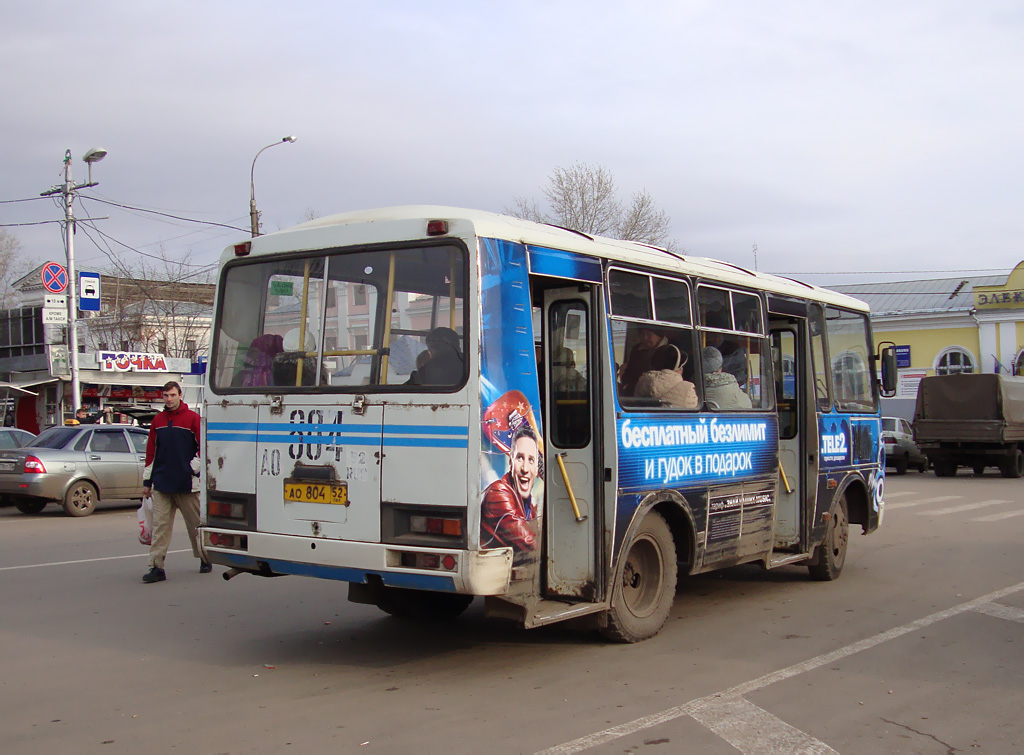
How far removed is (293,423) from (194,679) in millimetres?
1745

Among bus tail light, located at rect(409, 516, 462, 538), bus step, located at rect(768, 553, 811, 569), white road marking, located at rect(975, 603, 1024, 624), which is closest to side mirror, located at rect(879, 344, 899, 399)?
bus step, located at rect(768, 553, 811, 569)

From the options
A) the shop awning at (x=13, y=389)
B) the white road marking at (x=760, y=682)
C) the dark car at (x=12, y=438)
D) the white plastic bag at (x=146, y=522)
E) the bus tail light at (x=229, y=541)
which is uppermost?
the shop awning at (x=13, y=389)

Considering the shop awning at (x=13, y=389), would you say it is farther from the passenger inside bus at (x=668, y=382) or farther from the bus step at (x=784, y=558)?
the passenger inside bus at (x=668, y=382)

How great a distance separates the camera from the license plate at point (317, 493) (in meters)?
6.06

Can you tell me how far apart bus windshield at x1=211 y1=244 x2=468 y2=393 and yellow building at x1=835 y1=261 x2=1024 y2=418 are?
117 feet

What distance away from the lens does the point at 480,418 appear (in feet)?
18.6

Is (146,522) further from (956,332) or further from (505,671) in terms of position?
(956,332)

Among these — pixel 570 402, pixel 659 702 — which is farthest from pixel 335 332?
pixel 659 702

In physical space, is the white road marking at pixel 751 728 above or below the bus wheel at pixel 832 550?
below

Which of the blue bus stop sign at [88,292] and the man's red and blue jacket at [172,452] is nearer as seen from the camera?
the man's red and blue jacket at [172,452]

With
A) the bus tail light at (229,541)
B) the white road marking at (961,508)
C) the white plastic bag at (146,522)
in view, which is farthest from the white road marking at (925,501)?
the bus tail light at (229,541)

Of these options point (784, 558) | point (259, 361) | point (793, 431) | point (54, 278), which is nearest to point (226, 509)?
point (259, 361)

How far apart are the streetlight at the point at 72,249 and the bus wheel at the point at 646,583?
70.5 feet

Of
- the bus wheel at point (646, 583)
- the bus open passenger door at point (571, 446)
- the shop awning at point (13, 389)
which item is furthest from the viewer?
the shop awning at point (13, 389)
